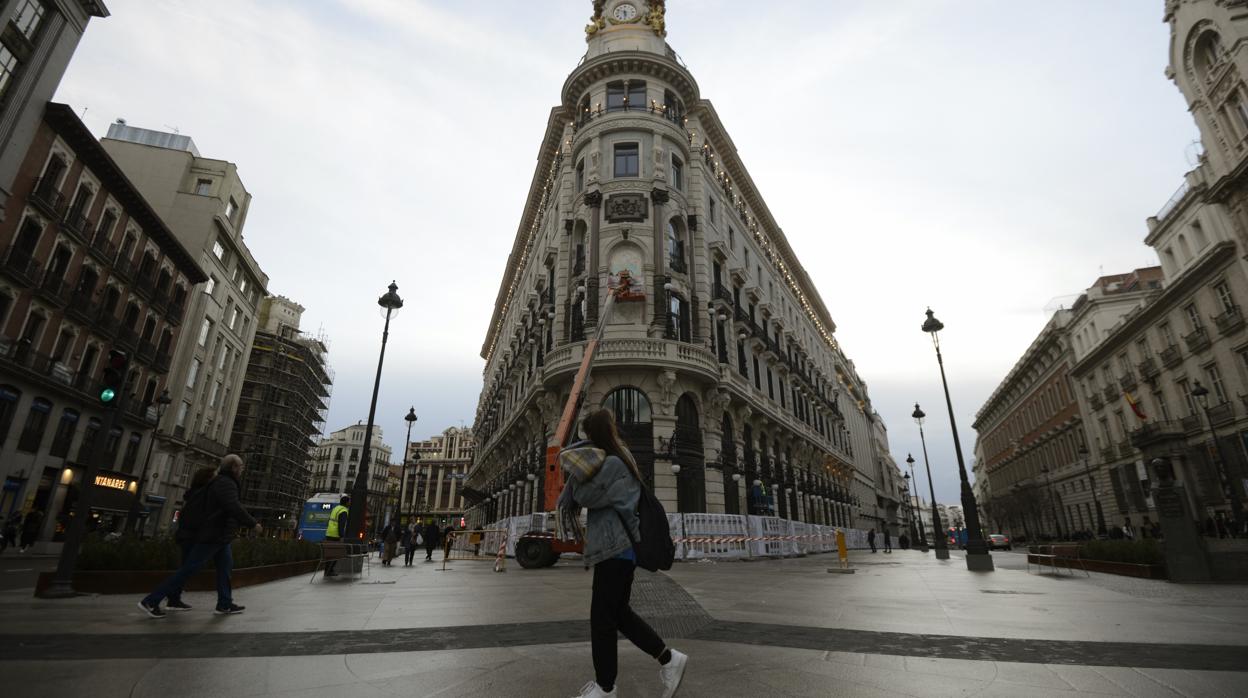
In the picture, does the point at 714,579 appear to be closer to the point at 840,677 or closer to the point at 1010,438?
the point at 840,677

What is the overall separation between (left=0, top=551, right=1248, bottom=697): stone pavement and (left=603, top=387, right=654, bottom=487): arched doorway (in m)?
14.7

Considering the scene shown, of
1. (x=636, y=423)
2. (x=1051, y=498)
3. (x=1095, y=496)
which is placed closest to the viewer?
(x=636, y=423)

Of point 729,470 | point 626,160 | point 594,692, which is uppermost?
point 626,160

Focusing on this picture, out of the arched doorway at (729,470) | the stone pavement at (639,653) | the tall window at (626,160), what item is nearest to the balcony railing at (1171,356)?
the arched doorway at (729,470)

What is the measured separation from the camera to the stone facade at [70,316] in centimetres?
2428

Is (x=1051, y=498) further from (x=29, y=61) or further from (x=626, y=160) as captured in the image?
(x=29, y=61)

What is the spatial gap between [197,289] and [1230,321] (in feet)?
207

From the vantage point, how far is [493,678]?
11.1 ft

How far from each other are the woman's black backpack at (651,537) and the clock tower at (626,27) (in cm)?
3282

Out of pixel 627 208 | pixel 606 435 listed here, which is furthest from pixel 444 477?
pixel 606 435

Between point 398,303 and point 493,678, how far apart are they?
14396 mm

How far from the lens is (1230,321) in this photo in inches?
1174

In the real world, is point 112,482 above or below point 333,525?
above

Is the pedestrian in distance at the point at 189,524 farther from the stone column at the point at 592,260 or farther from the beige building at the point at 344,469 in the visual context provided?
the beige building at the point at 344,469
